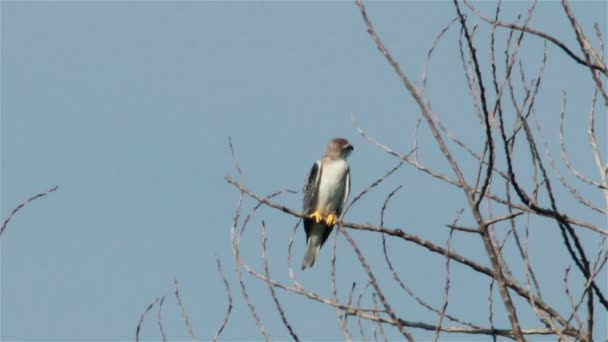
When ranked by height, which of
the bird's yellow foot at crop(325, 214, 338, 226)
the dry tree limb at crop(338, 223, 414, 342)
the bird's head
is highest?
the bird's head

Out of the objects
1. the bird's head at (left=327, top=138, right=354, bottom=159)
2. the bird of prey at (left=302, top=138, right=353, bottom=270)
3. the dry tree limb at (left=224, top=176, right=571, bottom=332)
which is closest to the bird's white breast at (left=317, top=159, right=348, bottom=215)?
the bird of prey at (left=302, top=138, right=353, bottom=270)

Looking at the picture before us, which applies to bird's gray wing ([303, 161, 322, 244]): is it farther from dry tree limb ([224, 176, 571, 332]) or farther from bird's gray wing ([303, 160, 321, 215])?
dry tree limb ([224, 176, 571, 332])

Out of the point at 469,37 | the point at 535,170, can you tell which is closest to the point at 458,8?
the point at 469,37

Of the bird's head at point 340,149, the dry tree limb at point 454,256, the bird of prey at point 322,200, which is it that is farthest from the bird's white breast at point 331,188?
the dry tree limb at point 454,256

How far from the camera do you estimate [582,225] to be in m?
4.16

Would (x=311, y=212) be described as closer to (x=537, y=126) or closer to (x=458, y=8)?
(x=537, y=126)

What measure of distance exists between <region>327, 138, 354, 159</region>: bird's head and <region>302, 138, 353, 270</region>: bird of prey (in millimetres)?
116

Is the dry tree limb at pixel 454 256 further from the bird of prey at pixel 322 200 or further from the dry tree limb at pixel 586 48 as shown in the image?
the bird of prey at pixel 322 200

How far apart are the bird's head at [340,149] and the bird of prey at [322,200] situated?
4.6 inches

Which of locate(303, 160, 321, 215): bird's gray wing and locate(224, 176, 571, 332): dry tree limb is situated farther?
locate(303, 160, 321, 215): bird's gray wing

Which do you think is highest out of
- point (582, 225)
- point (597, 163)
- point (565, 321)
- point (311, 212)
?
point (311, 212)

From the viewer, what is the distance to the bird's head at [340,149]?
10594 millimetres

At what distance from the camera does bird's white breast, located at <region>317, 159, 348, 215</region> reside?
10.1m

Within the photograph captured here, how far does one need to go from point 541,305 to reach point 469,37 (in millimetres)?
1144
